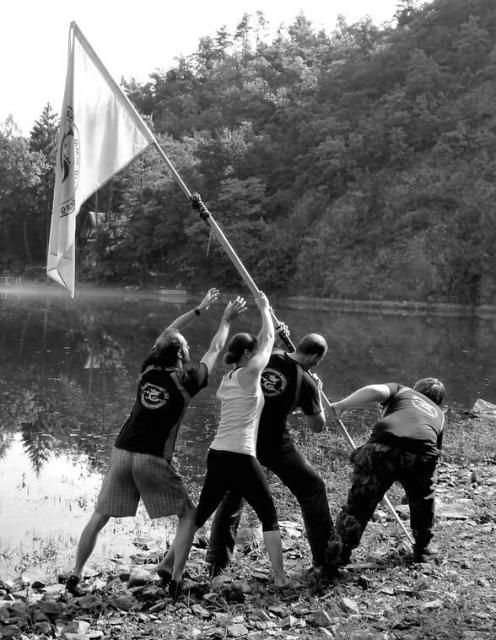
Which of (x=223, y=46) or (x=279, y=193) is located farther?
(x=223, y=46)

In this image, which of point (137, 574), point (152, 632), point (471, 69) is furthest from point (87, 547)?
point (471, 69)

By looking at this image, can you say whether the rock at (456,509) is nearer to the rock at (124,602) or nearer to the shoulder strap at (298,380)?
A: the shoulder strap at (298,380)

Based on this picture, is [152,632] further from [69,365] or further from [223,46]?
[223,46]

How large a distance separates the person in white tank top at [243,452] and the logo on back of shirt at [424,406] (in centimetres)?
148

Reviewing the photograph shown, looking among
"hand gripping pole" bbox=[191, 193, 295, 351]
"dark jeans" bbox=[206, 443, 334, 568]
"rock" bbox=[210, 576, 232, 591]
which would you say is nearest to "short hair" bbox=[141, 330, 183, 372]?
"dark jeans" bbox=[206, 443, 334, 568]

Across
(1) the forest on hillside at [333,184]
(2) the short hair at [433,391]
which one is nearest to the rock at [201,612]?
(2) the short hair at [433,391]

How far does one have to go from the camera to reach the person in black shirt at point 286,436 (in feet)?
18.2

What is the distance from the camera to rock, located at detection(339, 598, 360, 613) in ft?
15.9

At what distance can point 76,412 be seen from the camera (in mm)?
14320

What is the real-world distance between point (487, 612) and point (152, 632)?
236 cm

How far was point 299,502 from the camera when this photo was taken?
5.64 meters

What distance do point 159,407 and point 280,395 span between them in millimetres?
1036

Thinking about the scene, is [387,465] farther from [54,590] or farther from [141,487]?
[54,590]

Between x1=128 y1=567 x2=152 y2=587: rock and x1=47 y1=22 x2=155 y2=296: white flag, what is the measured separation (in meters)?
2.64
